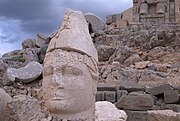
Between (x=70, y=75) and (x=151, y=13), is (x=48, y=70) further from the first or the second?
(x=151, y=13)

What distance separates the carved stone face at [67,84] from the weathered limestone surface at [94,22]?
2085cm

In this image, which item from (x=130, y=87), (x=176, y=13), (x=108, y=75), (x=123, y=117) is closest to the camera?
(x=123, y=117)

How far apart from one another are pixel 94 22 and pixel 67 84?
2183cm

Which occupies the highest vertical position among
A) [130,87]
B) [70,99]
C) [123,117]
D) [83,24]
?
[83,24]

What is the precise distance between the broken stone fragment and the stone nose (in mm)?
6804

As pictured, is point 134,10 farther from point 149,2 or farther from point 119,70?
point 119,70

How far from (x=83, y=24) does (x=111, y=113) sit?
2.89ft

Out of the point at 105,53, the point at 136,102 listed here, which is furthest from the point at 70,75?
the point at 105,53

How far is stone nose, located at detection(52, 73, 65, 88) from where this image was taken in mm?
3076

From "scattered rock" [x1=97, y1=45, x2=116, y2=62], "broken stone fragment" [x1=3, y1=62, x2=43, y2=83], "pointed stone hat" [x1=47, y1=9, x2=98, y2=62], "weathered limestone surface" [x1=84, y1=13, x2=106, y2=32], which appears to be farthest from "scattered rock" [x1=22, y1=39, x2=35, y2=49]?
"pointed stone hat" [x1=47, y1=9, x2=98, y2=62]

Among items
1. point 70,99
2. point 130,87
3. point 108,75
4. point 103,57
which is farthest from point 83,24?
point 103,57

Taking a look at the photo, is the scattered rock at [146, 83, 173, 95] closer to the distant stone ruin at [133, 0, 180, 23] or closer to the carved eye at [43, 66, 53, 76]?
the carved eye at [43, 66, 53, 76]

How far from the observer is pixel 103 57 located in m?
18.1

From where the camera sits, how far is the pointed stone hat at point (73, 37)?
3193mm
